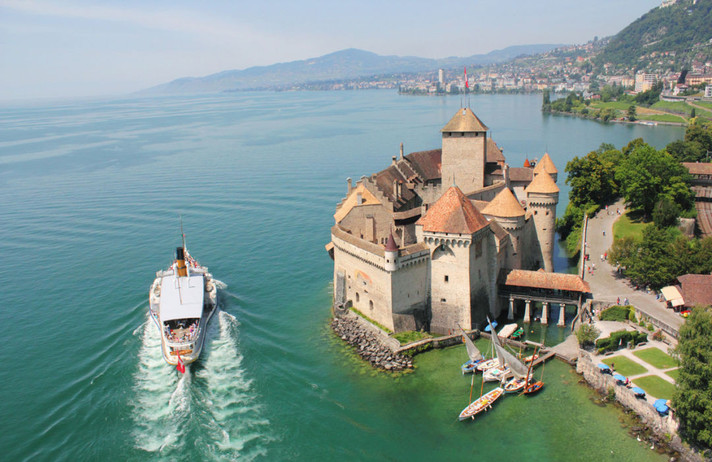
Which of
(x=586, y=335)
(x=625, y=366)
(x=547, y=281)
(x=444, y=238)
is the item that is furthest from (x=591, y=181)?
(x=625, y=366)

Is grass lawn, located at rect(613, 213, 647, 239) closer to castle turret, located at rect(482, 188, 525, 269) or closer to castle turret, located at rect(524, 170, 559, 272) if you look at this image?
castle turret, located at rect(524, 170, 559, 272)

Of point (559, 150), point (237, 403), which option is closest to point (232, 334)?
point (237, 403)

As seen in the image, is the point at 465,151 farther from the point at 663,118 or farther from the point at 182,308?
the point at 663,118

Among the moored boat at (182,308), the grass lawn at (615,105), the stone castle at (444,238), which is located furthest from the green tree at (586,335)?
the grass lawn at (615,105)

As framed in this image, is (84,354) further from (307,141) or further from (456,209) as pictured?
(307,141)

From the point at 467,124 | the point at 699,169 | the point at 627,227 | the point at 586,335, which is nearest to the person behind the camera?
the point at 586,335

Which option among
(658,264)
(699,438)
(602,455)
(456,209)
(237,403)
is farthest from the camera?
(658,264)

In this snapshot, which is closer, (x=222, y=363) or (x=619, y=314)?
(x=222, y=363)
